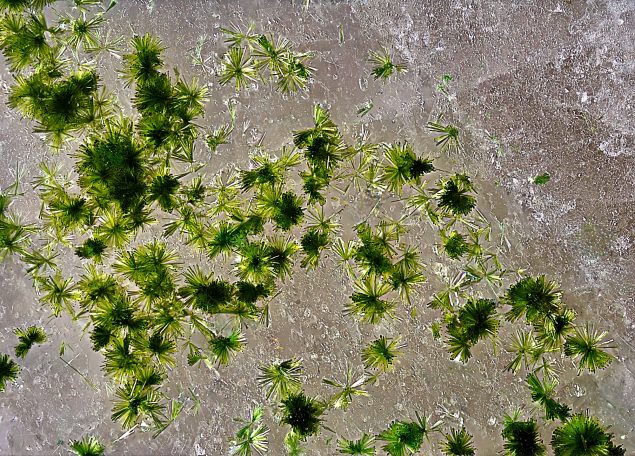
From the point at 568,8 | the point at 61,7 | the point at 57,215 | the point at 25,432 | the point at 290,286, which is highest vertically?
the point at 568,8

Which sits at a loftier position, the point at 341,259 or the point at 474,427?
the point at 341,259

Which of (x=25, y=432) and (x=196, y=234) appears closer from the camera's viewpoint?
(x=196, y=234)

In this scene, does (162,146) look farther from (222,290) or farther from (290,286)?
(290,286)

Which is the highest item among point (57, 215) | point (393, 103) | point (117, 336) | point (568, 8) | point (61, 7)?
point (568, 8)

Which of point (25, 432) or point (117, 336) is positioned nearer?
point (117, 336)

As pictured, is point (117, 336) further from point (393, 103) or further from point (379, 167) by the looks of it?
point (393, 103)

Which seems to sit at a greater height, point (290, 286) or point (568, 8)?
point (568, 8)

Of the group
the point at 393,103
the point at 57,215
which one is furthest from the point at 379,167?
the point at 57,215

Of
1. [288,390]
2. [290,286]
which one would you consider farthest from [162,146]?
[288,390]
